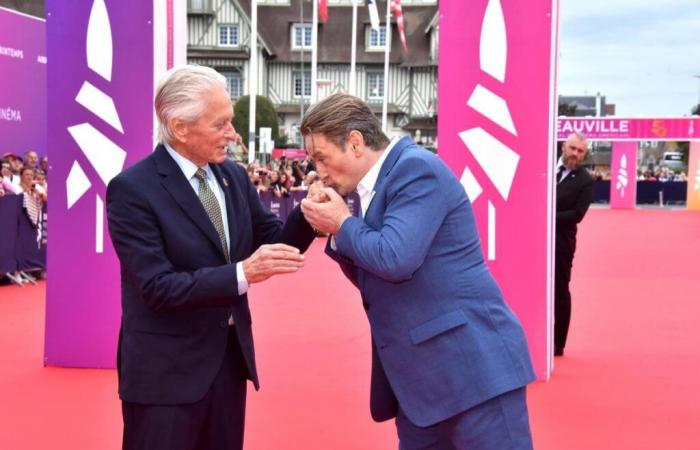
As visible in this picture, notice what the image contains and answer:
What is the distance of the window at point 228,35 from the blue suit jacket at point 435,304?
47250 mm

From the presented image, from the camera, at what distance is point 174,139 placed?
296 centimetres

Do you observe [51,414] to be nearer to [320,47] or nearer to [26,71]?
[26,71]

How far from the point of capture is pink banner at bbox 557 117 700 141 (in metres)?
33.3

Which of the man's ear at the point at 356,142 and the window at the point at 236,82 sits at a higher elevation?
the window at the point at 236,82

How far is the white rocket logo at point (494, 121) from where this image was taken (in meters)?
6.18

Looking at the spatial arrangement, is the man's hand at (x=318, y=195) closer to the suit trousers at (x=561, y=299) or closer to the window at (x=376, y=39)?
the suit trousers at (x=561, y=299)

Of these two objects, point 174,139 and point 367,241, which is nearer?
point 367,241

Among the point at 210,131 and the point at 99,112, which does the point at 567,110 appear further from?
the point at 210,131

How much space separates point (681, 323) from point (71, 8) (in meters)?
6.34

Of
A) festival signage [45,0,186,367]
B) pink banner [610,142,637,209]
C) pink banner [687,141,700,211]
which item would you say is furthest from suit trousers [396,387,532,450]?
pink banner [687,141,700,211]

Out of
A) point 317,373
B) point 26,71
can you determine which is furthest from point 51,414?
point 26,71

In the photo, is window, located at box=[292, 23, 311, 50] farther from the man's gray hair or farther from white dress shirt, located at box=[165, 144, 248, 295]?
the man's gray hair

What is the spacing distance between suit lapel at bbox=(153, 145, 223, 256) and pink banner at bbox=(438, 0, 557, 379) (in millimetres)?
3626

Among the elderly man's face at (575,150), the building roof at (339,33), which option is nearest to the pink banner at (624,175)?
the building roof at (339,33)
